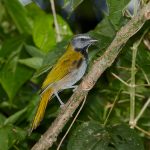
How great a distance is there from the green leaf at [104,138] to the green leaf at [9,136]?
0.37 meters

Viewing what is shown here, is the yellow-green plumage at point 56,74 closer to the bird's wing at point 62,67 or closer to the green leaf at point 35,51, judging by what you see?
the bird's wing at point 62,67

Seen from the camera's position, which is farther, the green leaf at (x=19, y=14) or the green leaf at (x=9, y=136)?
the green leaf at (x=19, y=14)

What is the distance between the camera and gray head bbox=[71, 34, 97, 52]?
239 cm

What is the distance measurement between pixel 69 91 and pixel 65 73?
42 cm

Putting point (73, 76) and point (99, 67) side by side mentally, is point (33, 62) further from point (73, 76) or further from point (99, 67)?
point (99, 67)

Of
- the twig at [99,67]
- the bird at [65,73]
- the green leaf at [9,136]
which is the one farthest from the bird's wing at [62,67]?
the twig at [99,67]

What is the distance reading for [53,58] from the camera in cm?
228

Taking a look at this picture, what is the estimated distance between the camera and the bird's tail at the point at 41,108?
2.13 m

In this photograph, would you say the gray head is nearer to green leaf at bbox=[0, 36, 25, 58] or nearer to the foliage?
the foliage

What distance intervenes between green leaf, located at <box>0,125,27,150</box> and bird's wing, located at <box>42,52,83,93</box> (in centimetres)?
22

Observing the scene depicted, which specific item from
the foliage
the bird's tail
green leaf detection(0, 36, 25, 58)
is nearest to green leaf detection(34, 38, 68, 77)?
the foliage

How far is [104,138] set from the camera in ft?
6.54

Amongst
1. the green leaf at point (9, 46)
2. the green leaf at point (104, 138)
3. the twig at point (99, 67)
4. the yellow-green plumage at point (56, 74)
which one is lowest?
the green leaf at point (104, 138)

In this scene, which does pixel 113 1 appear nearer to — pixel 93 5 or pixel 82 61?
pixel 82 61
